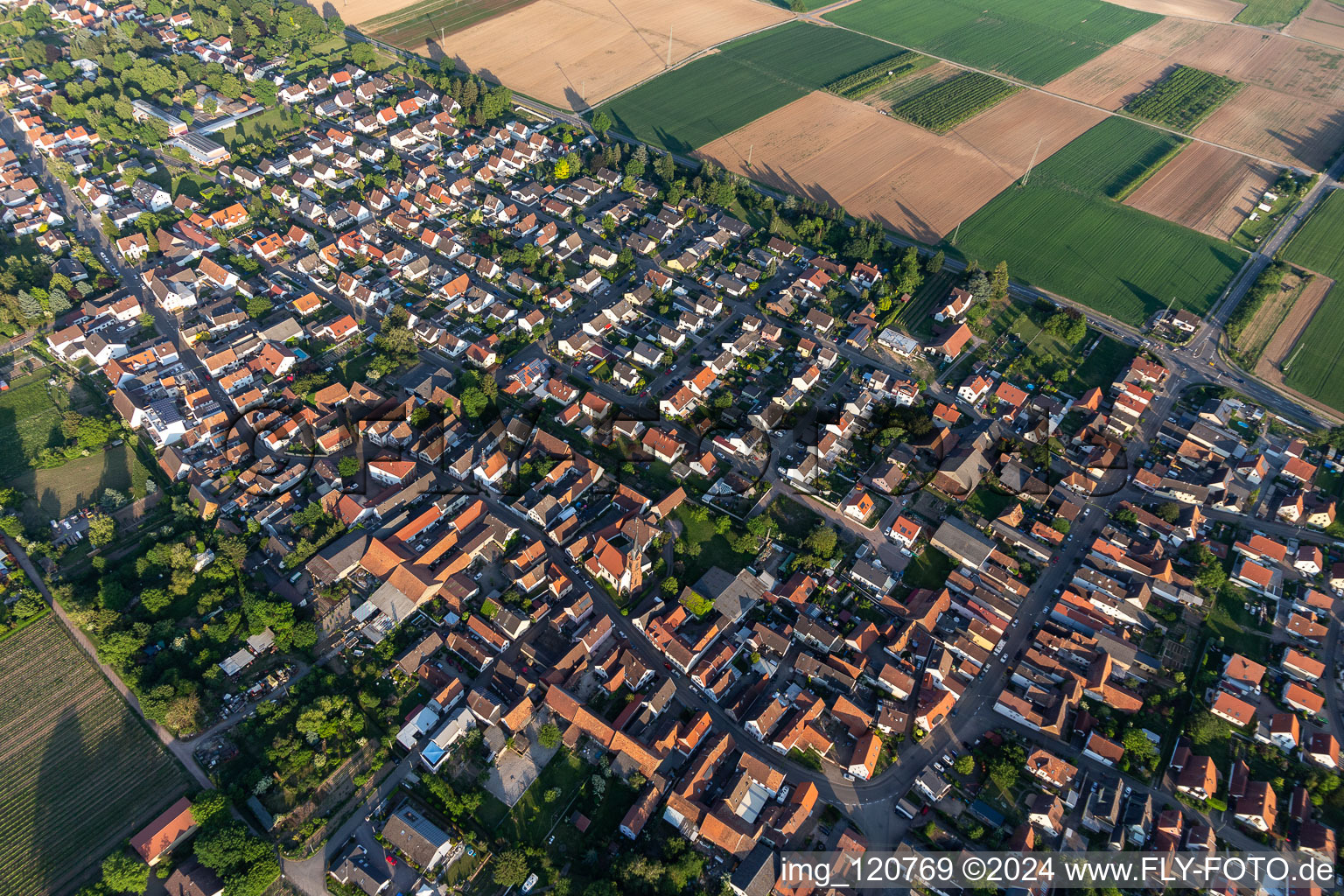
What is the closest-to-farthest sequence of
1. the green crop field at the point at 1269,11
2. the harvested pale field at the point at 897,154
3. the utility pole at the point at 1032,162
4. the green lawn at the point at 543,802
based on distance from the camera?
the green lawn at the point at 543,802 → the harvested pale field at the point at 897,154 → the utility pole at the point at 1032,162 → the green crop field at the point at 1269,11

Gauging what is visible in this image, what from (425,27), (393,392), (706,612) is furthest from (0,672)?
(425,27)

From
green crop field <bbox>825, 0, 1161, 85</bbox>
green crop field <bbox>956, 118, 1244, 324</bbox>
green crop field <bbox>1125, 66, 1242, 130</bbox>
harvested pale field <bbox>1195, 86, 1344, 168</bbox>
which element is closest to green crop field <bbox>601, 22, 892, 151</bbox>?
green crop field <bbox>825, 0, 1161, 85</bbox>

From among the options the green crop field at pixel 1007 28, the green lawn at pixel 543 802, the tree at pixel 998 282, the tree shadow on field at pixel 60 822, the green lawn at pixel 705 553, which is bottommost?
the tree shadow on field at pixel 60 822

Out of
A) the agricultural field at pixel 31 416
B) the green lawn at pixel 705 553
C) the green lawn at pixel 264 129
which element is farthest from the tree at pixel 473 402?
the green lawn at pixel 264 129

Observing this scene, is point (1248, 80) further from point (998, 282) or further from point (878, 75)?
point (998, 282)

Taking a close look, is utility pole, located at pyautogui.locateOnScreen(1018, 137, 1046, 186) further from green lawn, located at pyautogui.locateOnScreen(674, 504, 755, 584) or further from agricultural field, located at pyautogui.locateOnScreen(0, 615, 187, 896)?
agricultural field, located at pyautogui.locateOnScreen(0, 615, 187, 896)

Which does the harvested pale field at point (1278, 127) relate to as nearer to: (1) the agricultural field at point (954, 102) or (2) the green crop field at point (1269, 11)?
(1) the agricultural field at point (954, 102)
